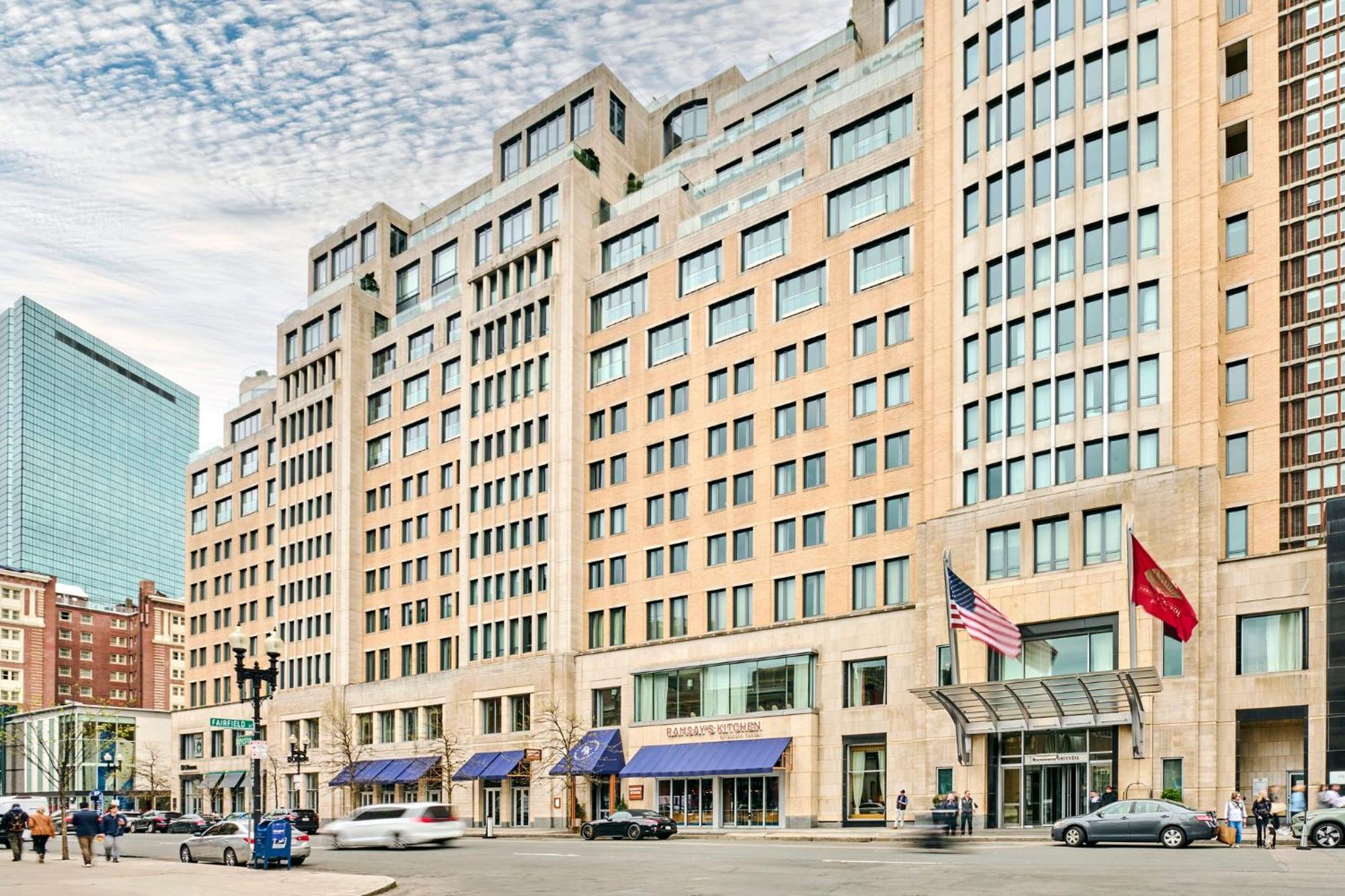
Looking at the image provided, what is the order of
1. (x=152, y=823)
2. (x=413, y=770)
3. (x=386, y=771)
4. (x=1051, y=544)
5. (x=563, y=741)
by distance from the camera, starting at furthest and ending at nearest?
(x=152, y=823) < (x=386, y=771) < (x=413, y=770) < (x=563, y=741) < (x=1051, y=544)

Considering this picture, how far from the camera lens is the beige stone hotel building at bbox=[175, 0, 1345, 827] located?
53.0 meters

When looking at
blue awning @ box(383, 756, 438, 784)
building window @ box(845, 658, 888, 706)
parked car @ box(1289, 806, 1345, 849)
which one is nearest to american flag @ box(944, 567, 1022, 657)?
building window @ box(845, 658, 888, 706)

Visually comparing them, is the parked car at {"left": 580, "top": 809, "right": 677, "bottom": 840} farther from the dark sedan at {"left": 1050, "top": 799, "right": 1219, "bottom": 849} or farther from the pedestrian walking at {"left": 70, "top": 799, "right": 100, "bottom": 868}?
the pedestrian walking at {"left": 70, "top": 799, "right": 100, "bottom": 868}

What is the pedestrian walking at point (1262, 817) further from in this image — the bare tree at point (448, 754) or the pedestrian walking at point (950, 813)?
the bare tree at point (448, 754)

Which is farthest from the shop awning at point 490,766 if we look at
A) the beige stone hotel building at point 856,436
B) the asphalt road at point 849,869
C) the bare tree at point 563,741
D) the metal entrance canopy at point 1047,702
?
the asphalt road at point 849,869

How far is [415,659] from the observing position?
303ft

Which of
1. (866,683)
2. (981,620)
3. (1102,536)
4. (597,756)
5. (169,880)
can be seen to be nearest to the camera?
(169,880)

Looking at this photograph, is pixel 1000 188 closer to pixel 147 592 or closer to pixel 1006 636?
pixel 1006 636

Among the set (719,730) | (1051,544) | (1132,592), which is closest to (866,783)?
(719,730)

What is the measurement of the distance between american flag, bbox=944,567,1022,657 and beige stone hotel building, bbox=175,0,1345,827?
3759mm

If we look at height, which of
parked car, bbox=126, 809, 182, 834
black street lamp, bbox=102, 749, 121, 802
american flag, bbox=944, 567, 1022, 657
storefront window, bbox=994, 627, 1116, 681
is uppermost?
american flag, bbox=944, 567, 1022, 657

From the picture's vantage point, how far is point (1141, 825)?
4016 centimetres

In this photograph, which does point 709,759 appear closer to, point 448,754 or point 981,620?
point 448,754

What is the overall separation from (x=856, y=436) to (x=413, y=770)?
1545 inches
